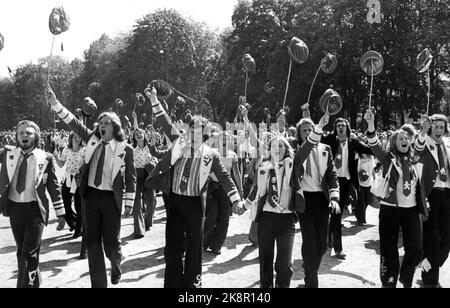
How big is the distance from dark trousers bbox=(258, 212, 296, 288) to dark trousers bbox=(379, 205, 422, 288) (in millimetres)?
1193

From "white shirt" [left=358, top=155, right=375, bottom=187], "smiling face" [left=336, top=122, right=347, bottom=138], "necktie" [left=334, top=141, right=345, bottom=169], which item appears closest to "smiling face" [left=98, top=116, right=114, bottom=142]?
"necktie" [left=334, top=141, right=345, bottom=169]

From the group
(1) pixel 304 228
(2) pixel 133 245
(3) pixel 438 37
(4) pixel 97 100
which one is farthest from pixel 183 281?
(4) pixel 97 100

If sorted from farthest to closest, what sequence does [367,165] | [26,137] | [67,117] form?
[367,165], [67,117], [26,137]

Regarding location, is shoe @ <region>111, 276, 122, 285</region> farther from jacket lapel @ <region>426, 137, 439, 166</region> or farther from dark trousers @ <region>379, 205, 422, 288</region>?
jacket lapel @ <region>426, 137, 439, 166</region>

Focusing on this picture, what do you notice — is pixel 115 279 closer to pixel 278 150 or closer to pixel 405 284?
pixel 278 150

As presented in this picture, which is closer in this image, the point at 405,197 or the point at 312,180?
the point at 405,197

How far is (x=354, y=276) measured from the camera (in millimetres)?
6898

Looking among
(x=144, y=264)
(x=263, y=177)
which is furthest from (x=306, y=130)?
(x=144, y=264)

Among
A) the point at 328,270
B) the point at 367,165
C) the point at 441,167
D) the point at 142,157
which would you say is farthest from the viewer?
the point at 367,165

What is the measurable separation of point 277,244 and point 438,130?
2.80 m

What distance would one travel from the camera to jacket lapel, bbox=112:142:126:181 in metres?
5.82

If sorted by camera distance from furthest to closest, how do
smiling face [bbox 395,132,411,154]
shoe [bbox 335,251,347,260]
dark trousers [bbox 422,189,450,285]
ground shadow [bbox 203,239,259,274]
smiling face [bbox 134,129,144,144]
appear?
smiling face [bbox 134,129,144,144] → shoe [bbox 335,251,347,260] → ground shadow [bbox 203,239,259,274] → dark trousers [bbox 422,189,450,285] → smiling face [bbox 395,132,411,154]

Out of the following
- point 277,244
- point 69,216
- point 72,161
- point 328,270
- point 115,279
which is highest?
point 72,161

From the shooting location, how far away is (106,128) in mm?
5875
